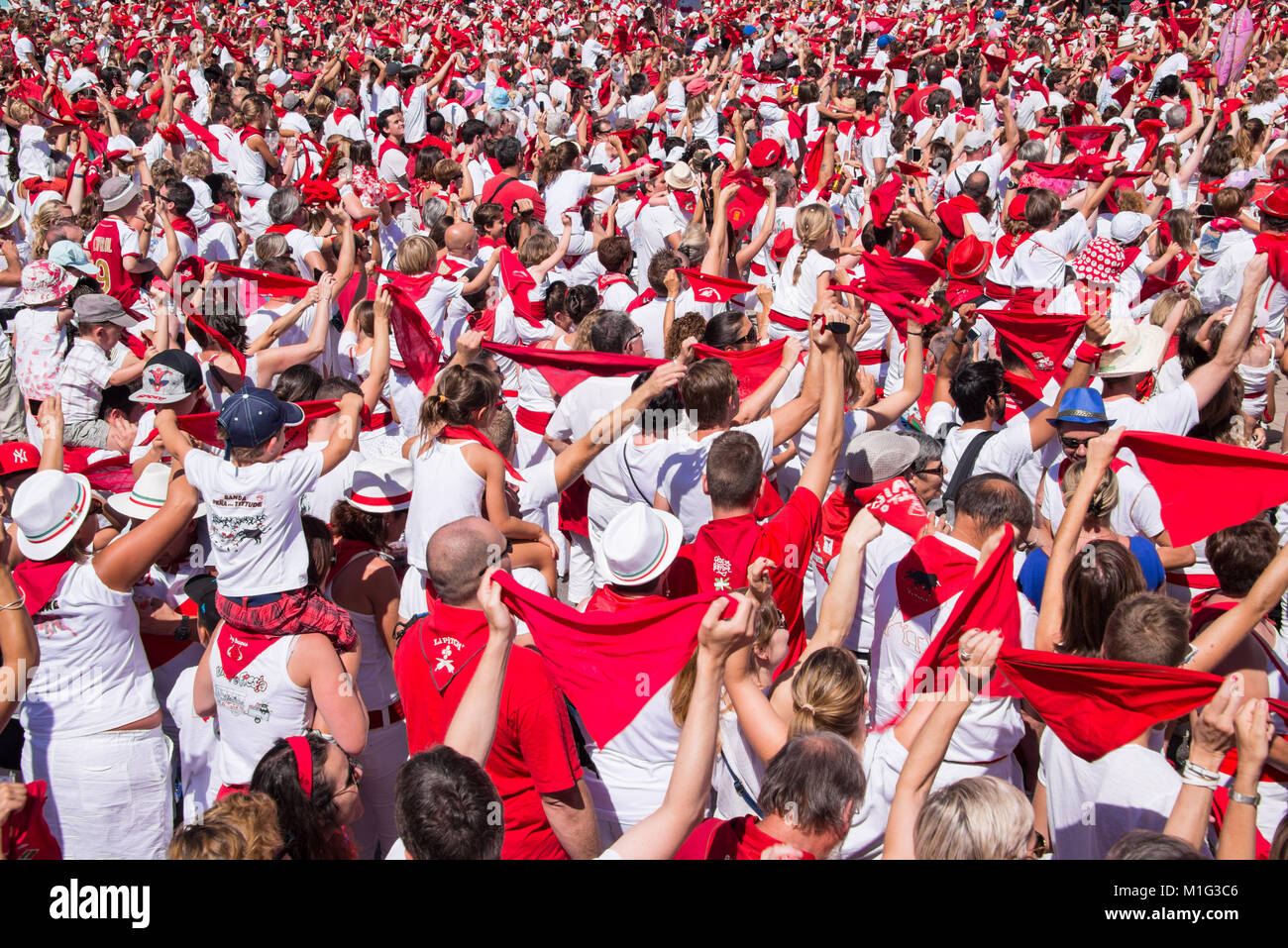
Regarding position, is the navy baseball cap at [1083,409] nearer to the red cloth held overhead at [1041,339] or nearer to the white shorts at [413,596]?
the red cloth held overhead at [1041,339]

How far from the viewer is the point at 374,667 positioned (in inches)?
174

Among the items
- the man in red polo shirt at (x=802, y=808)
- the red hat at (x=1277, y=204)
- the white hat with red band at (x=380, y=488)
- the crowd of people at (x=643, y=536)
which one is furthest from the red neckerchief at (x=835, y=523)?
the red hat at (x=1277, y=204)

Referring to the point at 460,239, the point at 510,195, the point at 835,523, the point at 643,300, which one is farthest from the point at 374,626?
the point at 510,195

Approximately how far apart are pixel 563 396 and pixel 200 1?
27319mm

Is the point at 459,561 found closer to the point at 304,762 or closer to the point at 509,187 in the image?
the point at 304,762

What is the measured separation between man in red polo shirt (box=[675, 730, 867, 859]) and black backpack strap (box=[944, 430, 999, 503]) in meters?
2.63

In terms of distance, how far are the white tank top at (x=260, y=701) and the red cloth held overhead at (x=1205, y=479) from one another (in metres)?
3.15

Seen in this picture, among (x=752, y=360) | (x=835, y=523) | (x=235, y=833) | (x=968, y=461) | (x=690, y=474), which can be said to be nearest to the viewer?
(x=235, y=833)

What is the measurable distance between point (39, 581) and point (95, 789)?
77cm

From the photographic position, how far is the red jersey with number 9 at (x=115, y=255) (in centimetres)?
778

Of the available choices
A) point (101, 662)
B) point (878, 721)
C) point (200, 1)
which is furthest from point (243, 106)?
point (200, 1)

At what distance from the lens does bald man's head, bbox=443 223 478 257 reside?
311 inches

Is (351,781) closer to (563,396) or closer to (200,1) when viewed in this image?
(563,396)

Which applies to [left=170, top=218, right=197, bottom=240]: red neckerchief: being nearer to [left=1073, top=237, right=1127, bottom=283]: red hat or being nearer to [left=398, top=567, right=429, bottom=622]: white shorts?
[left=398, top=567, right=429, bottom=622]: white shorts
